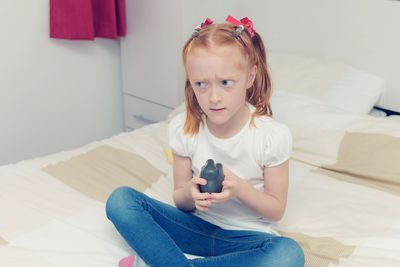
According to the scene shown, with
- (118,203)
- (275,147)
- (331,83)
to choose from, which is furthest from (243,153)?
(331,83)

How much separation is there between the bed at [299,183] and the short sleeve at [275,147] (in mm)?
190

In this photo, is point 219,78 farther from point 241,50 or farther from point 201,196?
point 201,196

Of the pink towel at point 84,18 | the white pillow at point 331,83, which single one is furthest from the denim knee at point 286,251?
the pink towel at point 84,18

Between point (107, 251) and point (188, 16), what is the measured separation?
1.16m

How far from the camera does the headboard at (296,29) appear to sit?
1.72 metres

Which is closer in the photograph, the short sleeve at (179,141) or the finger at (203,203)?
the finger at (203,203)

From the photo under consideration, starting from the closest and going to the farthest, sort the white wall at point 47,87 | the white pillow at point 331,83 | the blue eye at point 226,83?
the blue eye at point 226,83
the white pillow at point 331,83
the white wall at point 47,87

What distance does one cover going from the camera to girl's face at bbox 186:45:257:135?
1.03m

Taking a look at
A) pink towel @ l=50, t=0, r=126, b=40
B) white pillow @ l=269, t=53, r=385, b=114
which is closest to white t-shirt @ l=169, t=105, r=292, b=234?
white pillow @ l=269, t=53, r=385, b=114

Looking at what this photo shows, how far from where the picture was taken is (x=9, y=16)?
191 centimetres

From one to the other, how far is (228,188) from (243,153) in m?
0.15

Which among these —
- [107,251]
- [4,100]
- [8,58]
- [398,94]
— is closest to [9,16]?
[8,58]

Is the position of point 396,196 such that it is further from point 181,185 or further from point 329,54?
point 329,54

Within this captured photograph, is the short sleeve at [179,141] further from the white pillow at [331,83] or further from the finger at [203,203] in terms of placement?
the white pillow at [331,83]
